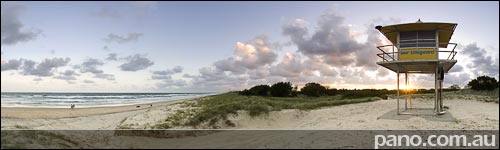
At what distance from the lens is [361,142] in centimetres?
1091

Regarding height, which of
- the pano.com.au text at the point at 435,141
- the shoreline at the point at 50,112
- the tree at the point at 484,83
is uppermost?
the tree at the point at 484,83

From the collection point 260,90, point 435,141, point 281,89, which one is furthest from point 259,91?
point 435,141

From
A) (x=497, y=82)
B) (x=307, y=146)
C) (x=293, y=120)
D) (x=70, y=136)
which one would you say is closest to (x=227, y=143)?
(x=307, y=146)

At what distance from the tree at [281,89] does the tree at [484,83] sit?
14779 mm

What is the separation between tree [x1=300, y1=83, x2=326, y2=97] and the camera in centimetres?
3831

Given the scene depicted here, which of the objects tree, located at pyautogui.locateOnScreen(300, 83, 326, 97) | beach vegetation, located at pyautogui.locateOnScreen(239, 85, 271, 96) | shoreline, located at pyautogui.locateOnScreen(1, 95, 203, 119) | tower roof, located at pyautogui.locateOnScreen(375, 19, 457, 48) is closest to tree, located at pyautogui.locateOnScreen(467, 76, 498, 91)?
tree, located at pyautogui.locateOnScreen(300, 83, 326, 97)

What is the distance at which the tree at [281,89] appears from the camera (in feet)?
118

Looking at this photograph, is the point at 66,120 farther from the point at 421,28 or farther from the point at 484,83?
the point at 484,83

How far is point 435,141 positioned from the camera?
11430 mm

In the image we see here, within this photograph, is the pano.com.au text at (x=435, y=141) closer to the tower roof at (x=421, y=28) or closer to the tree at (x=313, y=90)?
the tower roof at (x=421, y=28)

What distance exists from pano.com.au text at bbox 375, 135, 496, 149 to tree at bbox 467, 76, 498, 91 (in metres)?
19.5

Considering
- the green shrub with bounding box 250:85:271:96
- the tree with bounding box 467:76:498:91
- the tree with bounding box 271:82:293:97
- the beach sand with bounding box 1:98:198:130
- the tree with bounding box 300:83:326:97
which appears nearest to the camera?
the beach sand with bounding box 1:98:198:130

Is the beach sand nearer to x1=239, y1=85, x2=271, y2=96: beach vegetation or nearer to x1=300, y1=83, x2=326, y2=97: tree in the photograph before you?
x1=239, y1=85, x2=271, y2=96: beach vegetation

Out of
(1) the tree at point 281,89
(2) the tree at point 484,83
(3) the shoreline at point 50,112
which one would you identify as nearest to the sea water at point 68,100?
(3) the shoreline at point 50,112
